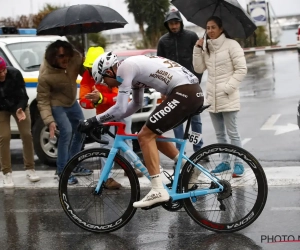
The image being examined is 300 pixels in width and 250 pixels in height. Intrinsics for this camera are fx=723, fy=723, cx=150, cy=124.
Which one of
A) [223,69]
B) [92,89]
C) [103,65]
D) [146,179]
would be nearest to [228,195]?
[103,65]

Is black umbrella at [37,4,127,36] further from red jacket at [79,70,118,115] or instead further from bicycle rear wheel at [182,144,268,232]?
bicycle rear wheel at [182,144,268,232]

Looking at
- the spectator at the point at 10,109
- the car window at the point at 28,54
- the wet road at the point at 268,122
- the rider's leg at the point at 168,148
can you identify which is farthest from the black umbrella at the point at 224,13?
the car window at the point at 28,54

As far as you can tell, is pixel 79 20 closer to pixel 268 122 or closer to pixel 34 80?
pixel 34 80

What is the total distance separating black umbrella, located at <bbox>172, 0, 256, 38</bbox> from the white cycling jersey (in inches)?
81.8

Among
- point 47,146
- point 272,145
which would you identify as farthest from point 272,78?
point 47,146

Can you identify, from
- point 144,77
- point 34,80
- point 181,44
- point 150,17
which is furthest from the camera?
point 150,17

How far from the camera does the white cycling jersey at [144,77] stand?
20.2 feet

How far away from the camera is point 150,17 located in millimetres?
38625

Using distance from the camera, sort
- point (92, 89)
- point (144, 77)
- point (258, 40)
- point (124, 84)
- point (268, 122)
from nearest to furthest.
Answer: point (124, 84) → point (144, 77) → point (92, 89) → point (268, 122) → point (258, 40)

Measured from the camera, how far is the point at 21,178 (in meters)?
9.41

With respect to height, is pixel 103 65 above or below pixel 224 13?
below

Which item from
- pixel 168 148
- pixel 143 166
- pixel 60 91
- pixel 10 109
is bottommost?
pixel 143 166

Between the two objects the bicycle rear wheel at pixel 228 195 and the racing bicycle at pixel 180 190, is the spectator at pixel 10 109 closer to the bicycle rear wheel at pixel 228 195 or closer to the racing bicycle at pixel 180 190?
the racing bicycle at pixel 180 190

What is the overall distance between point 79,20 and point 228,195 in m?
3.65
